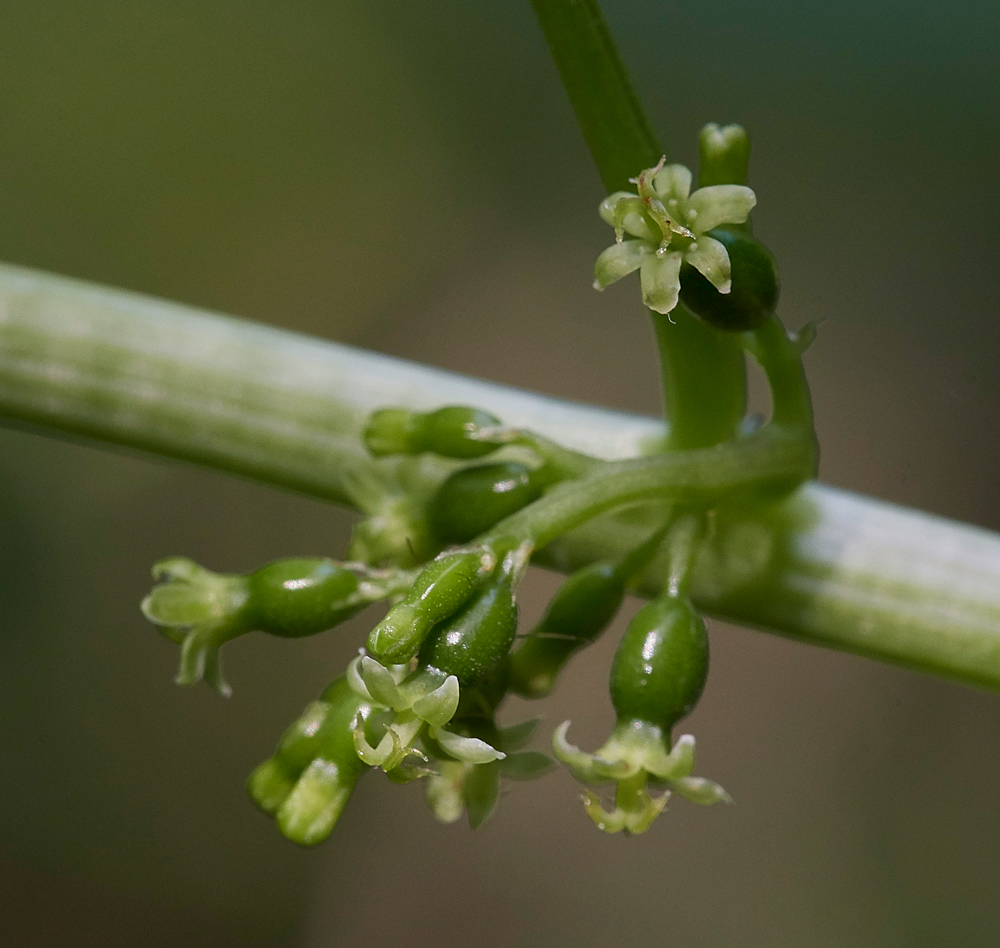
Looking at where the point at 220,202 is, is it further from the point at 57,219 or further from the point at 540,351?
the point at 540,351

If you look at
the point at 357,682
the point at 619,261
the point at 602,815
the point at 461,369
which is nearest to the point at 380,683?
the point at 357,682

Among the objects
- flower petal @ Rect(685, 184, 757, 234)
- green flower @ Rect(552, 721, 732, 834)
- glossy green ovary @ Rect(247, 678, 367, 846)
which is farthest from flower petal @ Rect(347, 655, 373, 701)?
flower petal @ Rect(685, 184, 757, 234)

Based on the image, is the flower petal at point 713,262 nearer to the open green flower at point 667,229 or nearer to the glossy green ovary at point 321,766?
the open green flower at point 667,229

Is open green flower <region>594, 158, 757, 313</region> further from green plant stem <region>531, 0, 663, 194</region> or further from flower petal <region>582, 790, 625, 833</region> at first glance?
flower petal <region>582, 790, 625, 833</region>

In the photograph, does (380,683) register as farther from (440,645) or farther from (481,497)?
(481,497)

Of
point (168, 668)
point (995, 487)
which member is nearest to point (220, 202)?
point (168, 668)

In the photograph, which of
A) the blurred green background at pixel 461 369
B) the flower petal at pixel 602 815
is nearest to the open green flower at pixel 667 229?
the flower petal at pixel 602 815
